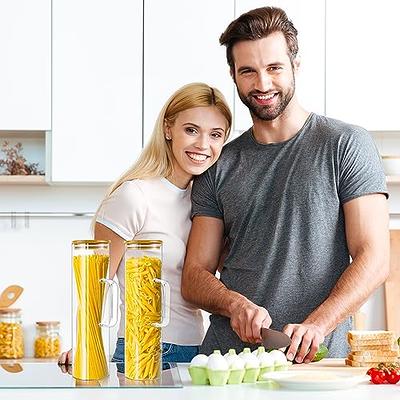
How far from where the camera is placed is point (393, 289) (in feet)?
13.6

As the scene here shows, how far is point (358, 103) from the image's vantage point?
3904 millimetres

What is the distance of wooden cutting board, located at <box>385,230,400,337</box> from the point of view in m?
4.12

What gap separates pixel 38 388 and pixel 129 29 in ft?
7.47

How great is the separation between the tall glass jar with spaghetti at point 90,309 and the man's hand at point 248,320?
399mm

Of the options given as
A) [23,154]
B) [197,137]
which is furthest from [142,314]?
[23,154]

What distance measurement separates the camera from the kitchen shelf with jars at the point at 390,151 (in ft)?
13.0

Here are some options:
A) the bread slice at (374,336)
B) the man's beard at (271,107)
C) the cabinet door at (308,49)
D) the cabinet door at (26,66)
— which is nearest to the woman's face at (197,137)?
the man's beard at (271,107)

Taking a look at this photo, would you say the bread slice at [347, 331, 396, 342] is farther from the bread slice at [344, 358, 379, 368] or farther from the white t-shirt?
the white t-shirt

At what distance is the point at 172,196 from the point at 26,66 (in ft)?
4.74

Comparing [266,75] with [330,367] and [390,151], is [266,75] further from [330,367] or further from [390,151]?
[390,151]

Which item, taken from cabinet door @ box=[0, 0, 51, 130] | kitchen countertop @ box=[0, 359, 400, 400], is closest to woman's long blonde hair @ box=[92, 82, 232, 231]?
kitchen countertop @ box=[0, 359, 400, 400]

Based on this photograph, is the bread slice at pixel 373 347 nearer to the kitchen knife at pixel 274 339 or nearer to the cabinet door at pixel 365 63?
the kitchen knife at pixel 274 339

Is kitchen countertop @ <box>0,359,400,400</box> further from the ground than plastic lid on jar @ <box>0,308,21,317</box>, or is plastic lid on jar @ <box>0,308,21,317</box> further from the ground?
kitchen countertop @ <box>0,359,400,400</box>

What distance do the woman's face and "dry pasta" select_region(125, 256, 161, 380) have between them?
0.78 metres
